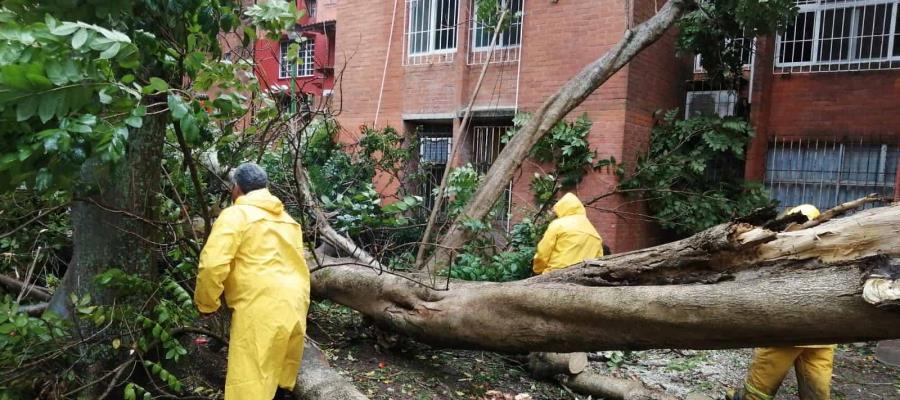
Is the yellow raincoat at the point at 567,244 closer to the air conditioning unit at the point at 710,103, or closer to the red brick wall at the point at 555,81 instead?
the red brick wall at the point at 555,81

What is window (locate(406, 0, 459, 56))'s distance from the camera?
1086 centimetres

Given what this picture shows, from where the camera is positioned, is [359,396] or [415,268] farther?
[415,268]

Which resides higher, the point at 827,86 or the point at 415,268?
the point at 827,86

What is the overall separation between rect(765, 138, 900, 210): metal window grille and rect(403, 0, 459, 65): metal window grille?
219 inches

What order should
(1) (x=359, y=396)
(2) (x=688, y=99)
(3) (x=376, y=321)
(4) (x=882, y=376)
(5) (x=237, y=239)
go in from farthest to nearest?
(2) (x=688, y=99) → (4) (x=882, y=376) → (3) (x=376, y=321) → (1) (x=359, y=396) → (5) (x=237, y=239)

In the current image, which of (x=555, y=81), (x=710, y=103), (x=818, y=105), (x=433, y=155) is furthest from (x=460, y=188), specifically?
(x=818, y=105)

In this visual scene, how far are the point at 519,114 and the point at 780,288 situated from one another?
6.88m

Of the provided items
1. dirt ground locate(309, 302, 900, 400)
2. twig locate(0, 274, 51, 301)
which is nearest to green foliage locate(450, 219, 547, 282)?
Answer: dirt ground locate(309, 302, 900, 400)

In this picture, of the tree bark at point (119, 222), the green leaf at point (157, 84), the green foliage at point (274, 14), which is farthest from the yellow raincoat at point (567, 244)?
the green leaf at point (157, 84)

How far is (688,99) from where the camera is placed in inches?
404

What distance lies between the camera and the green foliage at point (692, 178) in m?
8.67

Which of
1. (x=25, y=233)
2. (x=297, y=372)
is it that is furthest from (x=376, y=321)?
(x=25, y=233)

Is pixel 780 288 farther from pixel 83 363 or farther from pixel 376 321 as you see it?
pixel 83 363

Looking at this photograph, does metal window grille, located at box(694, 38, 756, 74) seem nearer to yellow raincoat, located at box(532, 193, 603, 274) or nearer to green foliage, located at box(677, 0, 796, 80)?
green foliage, located at box(677, 0, 796, 80)
